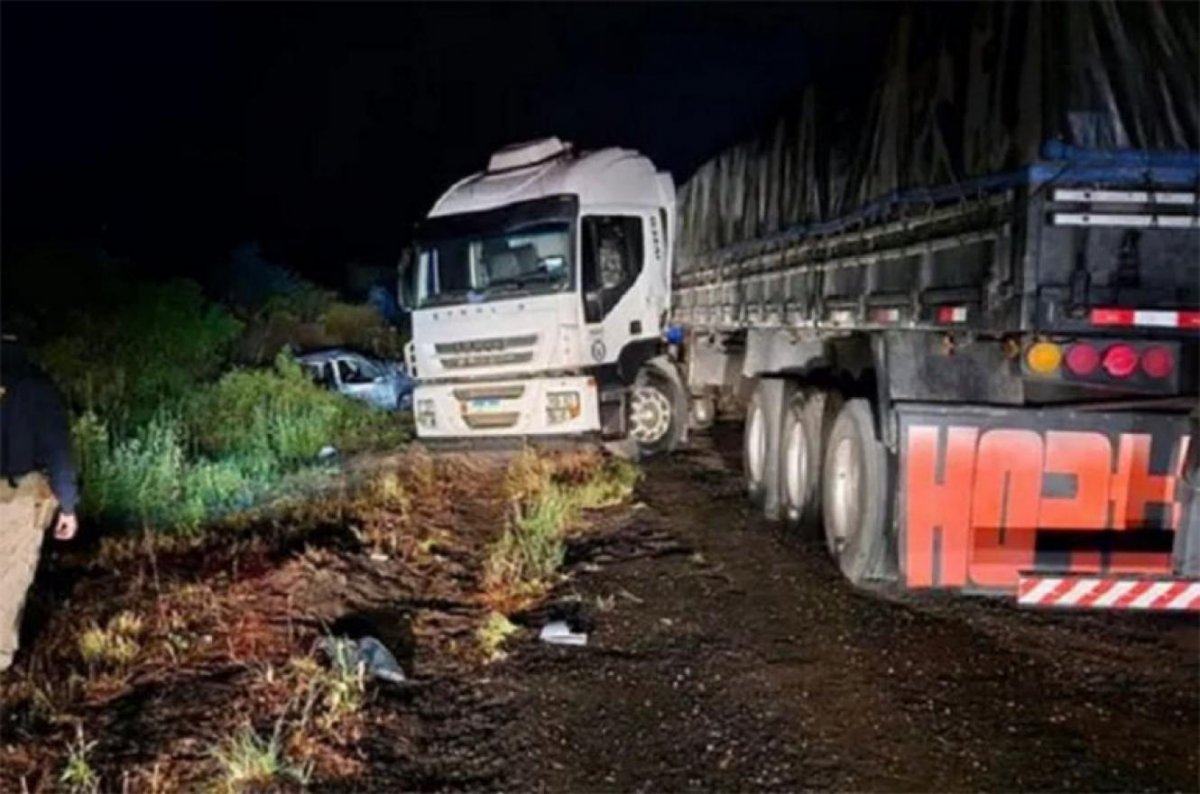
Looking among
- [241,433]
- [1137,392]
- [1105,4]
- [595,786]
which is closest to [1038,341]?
[1137,392]

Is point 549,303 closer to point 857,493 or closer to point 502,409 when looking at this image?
point 502,409

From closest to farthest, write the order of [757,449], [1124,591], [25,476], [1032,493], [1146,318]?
[1146,318], [25,476], [1124,591], [1032,493], [757,449]

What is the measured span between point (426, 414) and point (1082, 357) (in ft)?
24.2

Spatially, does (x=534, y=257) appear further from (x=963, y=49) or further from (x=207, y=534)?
(x=963, y=49)

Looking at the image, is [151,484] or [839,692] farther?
[151,484]

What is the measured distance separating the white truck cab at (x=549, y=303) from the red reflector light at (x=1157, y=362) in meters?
5.80

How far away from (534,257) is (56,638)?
5.94 metres

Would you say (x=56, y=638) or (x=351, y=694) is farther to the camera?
(x=56, y=638)

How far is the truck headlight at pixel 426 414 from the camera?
35.1 ft

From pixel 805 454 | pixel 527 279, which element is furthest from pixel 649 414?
pixel 805 454

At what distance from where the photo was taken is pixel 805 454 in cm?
724

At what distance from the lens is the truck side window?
9.86 metres

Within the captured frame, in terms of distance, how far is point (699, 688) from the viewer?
4.79m

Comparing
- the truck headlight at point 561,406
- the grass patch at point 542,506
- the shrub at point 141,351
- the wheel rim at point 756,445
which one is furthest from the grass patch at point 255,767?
the shrub at point 141,351
